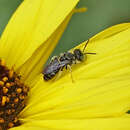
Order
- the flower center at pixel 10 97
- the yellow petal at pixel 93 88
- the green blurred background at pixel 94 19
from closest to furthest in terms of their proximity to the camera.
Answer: the yellow petal at pixel 93 88 → the flower center at pixel 10 97 → the green blurred background at pixel 94 19

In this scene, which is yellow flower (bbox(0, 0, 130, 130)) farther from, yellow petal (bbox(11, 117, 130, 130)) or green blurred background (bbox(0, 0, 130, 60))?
green blurred background (bbox(0, 0, 130, 60))

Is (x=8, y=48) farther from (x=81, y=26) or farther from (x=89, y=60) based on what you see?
(x=81, y=26)

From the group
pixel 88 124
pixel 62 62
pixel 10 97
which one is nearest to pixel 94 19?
pixel 62 62

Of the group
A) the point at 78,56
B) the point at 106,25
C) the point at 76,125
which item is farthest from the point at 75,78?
the point at 106,25

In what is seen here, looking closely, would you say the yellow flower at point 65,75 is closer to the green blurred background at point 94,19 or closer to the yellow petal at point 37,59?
the yellow petal at point 37,59

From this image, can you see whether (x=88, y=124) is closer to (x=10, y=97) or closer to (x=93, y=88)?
(x=93, y=88)

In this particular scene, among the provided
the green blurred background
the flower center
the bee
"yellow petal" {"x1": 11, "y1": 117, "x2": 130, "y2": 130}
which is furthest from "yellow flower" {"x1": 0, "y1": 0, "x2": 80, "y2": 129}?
the green blurred background

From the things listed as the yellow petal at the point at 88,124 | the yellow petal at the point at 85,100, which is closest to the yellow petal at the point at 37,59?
the yellow petal at the point at 85,100
